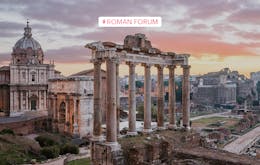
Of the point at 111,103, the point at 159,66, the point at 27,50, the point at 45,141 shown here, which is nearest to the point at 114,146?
the point at 111,103

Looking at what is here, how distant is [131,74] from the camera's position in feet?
64.6

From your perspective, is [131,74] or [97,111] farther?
[131,74]

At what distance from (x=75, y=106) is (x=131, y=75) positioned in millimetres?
21540

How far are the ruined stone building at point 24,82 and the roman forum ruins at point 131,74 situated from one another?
30314mm

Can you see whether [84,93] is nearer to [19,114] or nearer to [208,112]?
[19,114]

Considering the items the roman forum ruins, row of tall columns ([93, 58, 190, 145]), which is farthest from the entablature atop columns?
row of tall columns ([93, 58, 190, 145])

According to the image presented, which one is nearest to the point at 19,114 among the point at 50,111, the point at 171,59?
the point at 50,111

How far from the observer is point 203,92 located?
117 m

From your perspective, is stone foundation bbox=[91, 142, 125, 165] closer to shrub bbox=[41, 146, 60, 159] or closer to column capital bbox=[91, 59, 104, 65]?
column capital bbox=[91, 59, 104, 65]

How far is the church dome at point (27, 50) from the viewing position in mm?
50375

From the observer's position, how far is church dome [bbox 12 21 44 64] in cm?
5038

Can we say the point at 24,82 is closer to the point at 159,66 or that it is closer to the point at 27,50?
the point at 27,50

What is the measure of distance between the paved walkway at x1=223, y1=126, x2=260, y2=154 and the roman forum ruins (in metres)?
21.2

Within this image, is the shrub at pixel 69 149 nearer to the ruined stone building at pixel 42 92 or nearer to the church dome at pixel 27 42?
the ruined stone building at pixel 42 92
